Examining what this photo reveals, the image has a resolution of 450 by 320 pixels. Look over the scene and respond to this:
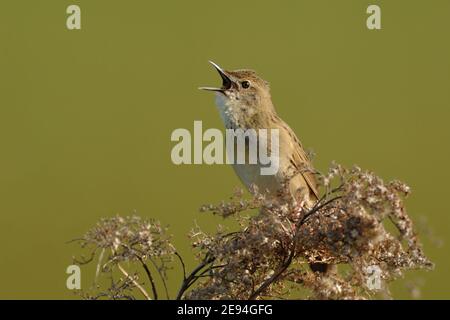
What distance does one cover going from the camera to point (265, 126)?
184 inches

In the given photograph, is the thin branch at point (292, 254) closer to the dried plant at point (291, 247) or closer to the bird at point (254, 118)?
the dried plant at point (291, 247)

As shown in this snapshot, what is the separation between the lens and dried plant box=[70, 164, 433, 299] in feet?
7.22

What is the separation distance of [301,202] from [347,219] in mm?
390

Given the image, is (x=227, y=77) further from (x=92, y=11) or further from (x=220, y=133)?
(x=92, y=11)

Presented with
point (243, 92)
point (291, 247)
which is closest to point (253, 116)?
point (243, 92)

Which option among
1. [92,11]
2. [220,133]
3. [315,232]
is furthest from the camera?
[92,11]

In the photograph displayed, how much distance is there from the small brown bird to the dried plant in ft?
5.99

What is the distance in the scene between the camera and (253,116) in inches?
184

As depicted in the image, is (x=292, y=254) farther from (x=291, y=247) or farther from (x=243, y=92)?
(x=243, y=92)

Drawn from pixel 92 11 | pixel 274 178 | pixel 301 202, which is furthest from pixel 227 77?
pixel 92 11

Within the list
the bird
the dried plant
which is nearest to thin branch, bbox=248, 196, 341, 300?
the dried plant

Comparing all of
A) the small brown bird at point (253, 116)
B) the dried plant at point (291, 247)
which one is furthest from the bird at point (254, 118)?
the dried plant at point (291, 247)

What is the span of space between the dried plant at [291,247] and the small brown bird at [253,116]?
71.9 inches

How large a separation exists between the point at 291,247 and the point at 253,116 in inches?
94.9
